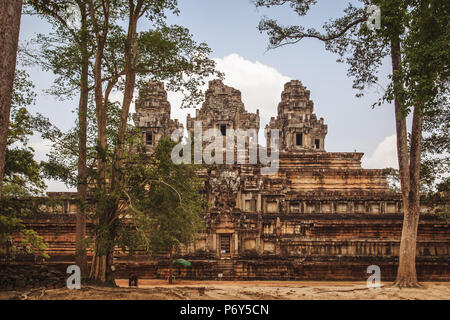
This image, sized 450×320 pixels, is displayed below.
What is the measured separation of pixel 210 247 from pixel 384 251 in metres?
9.80

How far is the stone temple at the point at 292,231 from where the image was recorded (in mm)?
23078

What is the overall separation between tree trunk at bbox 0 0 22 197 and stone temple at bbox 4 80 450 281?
10.8 meters

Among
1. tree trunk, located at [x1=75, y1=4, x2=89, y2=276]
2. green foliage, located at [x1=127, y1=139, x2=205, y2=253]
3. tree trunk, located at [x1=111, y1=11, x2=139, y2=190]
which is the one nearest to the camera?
green foliage, located at [x1=127, y1=139, x2=205, y2=253]

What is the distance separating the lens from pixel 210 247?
967 inches

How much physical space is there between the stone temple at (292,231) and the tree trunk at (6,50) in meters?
10.8

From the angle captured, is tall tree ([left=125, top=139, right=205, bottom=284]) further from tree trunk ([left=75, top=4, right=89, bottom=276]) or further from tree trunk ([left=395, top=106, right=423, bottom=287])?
tree trunk ([left=395, top=106, right=423, bottom=287])

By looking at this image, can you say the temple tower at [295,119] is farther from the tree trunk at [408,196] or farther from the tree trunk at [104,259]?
the tree trunk at [104,259]

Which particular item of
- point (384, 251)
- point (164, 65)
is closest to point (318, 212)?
point (384, 251)

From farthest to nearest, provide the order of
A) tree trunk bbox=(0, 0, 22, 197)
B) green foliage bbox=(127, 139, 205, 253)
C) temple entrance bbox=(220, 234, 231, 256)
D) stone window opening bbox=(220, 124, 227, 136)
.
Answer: stone window opening bbox=(220, 124, 227, 136) < temple entrance bbox=(220, 234, 231, 256) < green foliage bbox=(127, 139, 205, 253) < tree trunk bbox=(0, 0, 22, 197)

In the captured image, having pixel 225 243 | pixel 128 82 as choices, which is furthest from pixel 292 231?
pixel 128 82

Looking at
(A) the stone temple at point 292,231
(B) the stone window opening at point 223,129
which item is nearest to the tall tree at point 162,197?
(A) the stone temple at point 292,231

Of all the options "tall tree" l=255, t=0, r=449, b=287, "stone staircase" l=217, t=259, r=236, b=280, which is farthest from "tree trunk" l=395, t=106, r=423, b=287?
"stone staircase" l=217, t=259, r=236, b=280

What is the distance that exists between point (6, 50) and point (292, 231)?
19.4 meters

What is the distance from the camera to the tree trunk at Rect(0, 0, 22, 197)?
9195 mm
